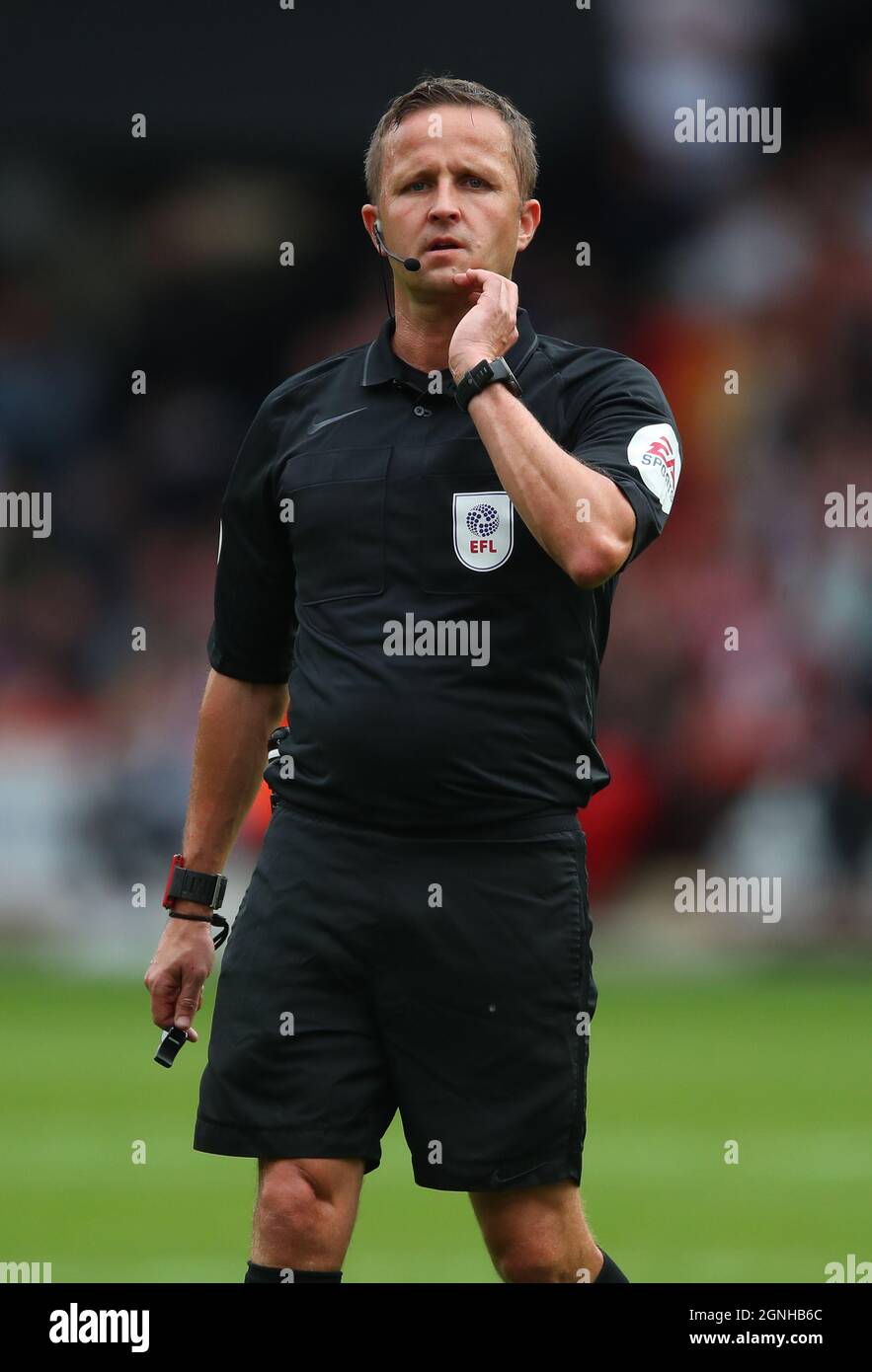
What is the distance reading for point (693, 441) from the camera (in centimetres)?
1370

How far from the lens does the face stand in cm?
393

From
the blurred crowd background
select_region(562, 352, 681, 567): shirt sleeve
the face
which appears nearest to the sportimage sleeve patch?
select_region(562, 352, 681, 567): shirt sleeve

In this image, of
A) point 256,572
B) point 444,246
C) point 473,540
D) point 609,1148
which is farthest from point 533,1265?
point 609,1148

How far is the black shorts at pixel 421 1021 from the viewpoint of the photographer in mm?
3766

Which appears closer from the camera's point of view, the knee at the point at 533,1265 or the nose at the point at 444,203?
the knee at the point at 533,1265

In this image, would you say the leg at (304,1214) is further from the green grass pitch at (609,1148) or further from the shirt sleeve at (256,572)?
the green grass pitch at (609,1148)

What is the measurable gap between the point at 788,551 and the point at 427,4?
→ 4122 mm

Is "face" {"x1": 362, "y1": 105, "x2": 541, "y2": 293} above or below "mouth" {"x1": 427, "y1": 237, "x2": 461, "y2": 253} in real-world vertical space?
above

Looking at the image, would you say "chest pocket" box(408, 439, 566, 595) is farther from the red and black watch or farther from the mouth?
the red and black watch

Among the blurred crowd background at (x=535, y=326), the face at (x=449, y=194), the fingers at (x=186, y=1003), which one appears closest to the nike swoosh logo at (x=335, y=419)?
the face at (x=449, y=194)

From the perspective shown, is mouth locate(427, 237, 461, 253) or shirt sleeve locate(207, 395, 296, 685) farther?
shirt sleeve locate(207, 395, 296, 685)

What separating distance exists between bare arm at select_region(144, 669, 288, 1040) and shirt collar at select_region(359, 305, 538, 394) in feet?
2.10

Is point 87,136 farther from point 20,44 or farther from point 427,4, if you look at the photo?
point 427,4

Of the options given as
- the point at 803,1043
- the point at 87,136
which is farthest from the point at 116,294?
the point at 803,1043
